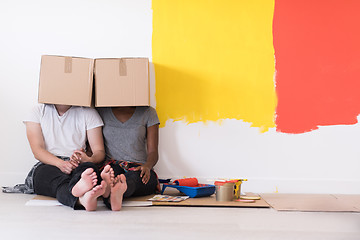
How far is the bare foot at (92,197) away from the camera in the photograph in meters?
1.70

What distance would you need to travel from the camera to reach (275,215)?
6.07 feet

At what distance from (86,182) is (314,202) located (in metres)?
1.27

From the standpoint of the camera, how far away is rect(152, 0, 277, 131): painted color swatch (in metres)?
2.73

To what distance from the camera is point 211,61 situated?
108 inches

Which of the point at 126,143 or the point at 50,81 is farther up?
the point at 50,81

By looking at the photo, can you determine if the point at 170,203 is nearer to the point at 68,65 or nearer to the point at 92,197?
the point at 92,197

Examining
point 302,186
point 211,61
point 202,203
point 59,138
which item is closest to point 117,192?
point 202,203

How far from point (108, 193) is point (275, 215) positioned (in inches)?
30.2

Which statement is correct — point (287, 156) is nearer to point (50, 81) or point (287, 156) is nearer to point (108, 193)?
point (108, 193)

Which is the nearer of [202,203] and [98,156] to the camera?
[202,203]

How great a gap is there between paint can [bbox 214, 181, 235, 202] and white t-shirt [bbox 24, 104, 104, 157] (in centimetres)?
84

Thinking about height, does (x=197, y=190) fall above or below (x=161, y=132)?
below

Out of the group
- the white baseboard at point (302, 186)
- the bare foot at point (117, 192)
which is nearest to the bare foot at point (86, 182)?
the bare foot at point (117, 192)

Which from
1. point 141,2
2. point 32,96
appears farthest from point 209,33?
point 32,96
